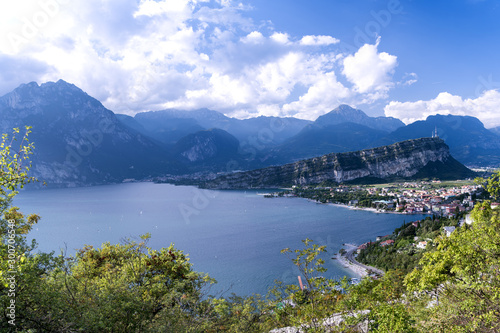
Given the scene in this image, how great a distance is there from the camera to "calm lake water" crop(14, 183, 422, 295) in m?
40.2

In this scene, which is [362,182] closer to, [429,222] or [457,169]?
[457,169]

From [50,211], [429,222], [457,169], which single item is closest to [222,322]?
[429,222]

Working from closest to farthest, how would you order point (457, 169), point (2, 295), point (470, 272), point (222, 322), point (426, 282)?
point (2, 295), point (470, 272), point (426, 282), point (222, 322), point (457, 169)

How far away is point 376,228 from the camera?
6281cm

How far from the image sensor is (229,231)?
6228 centimetres

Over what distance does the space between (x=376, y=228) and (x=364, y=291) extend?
6106 centimetres

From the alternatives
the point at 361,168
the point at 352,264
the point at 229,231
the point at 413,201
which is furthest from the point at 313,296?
the point at 361,168

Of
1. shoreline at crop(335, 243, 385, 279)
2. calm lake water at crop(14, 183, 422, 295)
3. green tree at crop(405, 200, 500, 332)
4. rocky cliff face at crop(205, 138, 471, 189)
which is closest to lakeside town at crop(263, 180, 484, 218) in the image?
calm lake water at crop(14, 183, 422, 295)

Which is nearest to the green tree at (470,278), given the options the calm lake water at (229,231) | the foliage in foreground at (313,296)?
the foliage in foreground at (313,296)

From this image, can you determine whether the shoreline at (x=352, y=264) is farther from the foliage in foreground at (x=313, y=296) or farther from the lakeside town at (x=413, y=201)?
the lakeside town at (x=413, y=201)

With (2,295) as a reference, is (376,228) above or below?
below

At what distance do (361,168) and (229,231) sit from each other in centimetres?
12126

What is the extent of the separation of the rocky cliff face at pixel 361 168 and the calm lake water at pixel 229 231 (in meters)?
64.7

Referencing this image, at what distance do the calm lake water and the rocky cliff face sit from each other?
64.7 metres
